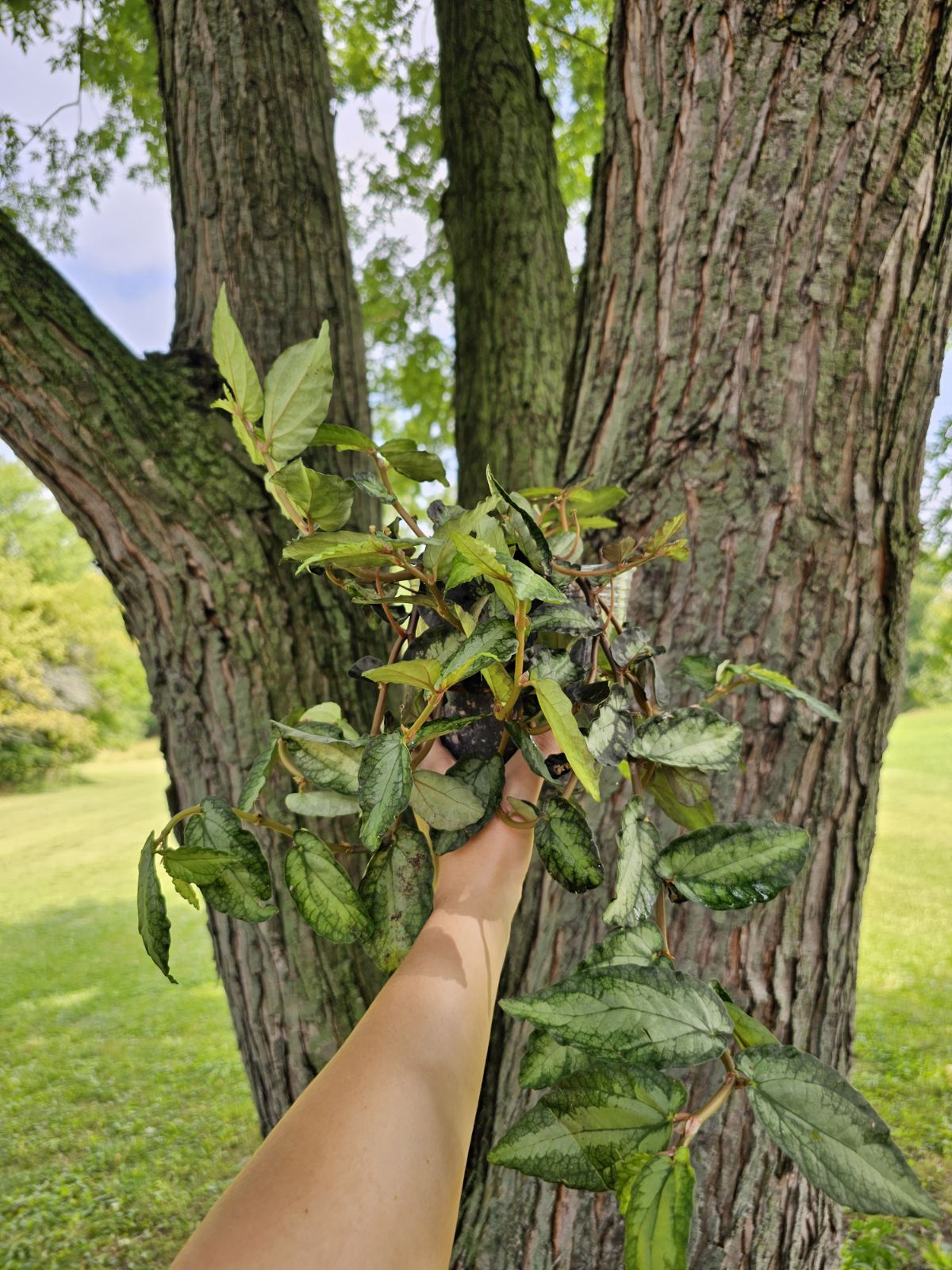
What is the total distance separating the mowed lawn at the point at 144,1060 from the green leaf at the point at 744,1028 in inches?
99.4

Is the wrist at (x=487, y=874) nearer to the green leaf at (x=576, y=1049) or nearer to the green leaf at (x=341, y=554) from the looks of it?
the green leaf at (x=576, y=1049)

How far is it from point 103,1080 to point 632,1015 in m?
5.27

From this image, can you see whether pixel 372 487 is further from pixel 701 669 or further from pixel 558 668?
pixel 701 669

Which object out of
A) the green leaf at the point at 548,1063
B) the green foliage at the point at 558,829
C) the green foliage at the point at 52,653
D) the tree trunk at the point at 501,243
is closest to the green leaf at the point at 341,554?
the green foliage at the point at 558,829

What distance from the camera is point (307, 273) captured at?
1.41 m

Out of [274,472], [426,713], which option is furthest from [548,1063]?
[274,472]

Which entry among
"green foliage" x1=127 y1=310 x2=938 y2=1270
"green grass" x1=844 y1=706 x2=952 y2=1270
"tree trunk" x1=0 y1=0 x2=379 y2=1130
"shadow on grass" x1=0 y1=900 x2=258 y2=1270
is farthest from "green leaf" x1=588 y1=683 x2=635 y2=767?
"shadow on grass" x1=0 y1=900 x2=258 y2=1270

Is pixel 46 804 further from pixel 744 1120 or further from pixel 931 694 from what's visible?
pixel 744 1120

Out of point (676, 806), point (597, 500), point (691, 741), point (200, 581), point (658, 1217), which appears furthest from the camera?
point (200, 581)

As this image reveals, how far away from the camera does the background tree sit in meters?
1.00

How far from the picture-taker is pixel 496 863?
0.69 m

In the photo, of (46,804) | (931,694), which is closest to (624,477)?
(931,694)

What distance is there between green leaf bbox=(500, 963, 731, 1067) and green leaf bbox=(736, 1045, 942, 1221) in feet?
0.13

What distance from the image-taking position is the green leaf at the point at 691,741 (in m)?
0.60
